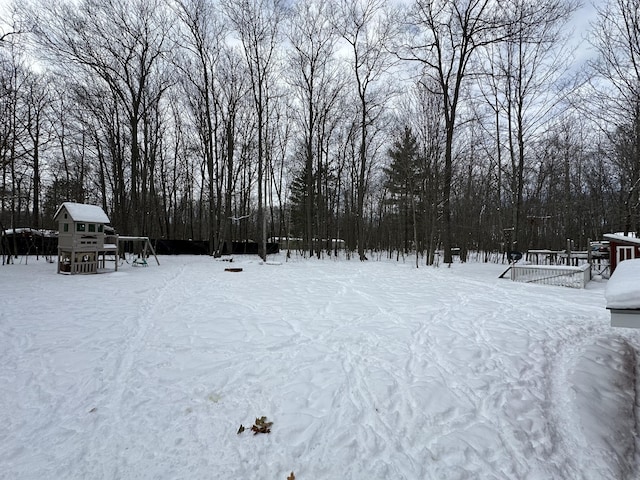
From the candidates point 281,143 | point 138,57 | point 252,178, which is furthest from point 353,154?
point 138,57

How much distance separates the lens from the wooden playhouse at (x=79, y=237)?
32.9ft

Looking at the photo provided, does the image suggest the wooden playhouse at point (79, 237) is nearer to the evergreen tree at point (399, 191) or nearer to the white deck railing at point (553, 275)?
the white deck railing at point (553, 275)

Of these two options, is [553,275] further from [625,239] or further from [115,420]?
[115,420]

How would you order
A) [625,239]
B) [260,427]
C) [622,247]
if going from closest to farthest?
[260,427] < [625,239] < [622,247]

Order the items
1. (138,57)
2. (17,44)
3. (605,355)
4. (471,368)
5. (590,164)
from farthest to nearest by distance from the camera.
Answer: (590,164) < (138,57) < (17,44) < (605,355) < (471,368)

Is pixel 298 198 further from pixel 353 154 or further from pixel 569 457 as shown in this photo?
pixel 569 457

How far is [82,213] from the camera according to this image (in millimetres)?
10289

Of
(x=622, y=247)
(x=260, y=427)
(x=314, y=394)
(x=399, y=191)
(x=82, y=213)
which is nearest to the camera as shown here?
(x=260, y=427)

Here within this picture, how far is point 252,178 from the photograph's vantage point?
27.8m

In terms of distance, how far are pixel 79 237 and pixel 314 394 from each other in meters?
11.0

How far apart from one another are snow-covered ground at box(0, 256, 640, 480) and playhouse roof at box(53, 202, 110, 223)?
5336mm

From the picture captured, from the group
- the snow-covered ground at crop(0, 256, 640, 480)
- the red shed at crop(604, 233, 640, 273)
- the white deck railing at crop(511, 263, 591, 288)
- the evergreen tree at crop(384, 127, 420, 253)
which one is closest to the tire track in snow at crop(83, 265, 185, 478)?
the snow-covered ground at crop(0, 256, 640, 480)

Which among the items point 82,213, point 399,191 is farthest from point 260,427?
point 399,191

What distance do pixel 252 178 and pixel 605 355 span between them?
88.3 ft
